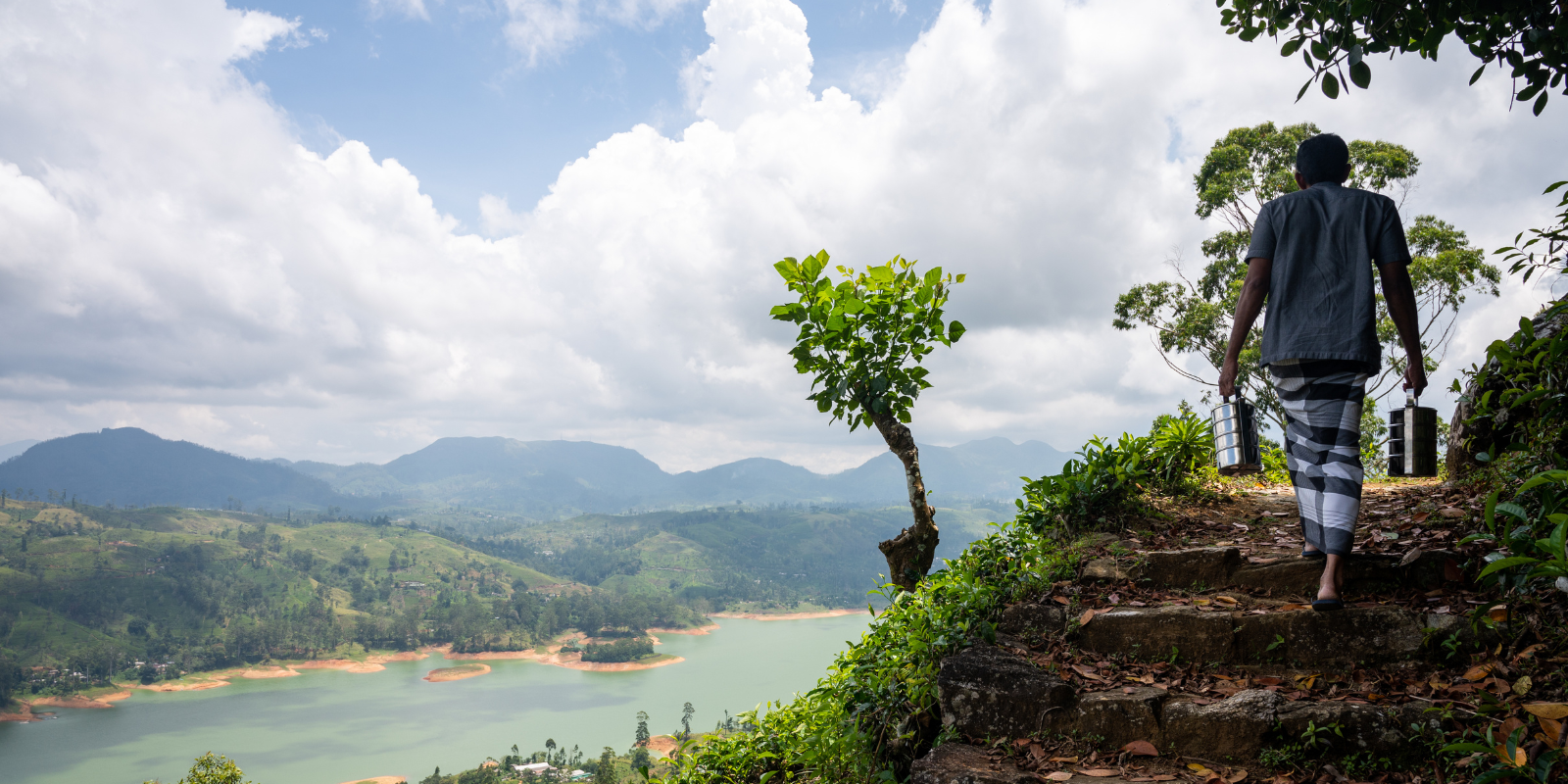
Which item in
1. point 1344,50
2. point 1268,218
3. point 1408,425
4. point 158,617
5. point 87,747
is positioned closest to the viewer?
point 1268,218

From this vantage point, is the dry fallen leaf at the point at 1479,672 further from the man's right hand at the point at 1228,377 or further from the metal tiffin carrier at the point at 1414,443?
the metal tiffin carrier at the point at 1414,443

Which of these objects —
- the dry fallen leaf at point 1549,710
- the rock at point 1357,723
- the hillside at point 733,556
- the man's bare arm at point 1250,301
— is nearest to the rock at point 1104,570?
the man's bare arm at point 1250,301

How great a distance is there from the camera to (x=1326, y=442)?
307 cm

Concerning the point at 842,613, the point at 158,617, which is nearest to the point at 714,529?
the point at 842,613

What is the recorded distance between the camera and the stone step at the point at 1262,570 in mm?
2971

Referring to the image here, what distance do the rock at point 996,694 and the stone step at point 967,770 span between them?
14 cm

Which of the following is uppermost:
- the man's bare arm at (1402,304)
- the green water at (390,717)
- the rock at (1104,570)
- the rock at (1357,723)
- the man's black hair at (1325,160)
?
the man's black hair at (1325,160)

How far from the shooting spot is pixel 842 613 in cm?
12238

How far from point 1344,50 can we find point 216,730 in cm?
10418

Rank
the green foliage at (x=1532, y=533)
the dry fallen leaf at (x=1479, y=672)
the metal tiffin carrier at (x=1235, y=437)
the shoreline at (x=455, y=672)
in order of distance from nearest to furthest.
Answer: the green foliage at (x=1532, y=533), the dry fallen leaf at (x=1479, y=672), the metal tiffin carrier at (x=1235, y=437), the shoreline at (x=455, y=672)

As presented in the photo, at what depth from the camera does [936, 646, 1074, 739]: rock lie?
2754 mm

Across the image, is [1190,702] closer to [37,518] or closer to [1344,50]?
[1344,50]

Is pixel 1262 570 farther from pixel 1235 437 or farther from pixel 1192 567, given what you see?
pixel 1235 437

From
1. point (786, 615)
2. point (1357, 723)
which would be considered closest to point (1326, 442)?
point (1357, 723)
